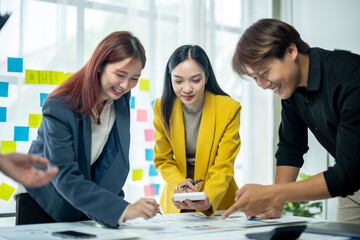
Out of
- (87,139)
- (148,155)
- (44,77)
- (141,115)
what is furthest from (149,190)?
(87,139)

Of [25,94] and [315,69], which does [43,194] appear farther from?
[25,94]

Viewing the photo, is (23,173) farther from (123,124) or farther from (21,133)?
(21,133)

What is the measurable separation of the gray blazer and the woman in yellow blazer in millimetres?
347

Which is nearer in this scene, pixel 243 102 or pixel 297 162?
pixel 297 162

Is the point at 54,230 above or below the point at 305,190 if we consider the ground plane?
below

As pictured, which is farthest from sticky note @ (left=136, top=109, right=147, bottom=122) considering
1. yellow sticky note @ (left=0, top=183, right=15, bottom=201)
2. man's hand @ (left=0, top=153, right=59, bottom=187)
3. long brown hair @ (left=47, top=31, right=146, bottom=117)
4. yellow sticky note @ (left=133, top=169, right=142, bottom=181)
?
man's hand @ (left=0, top=153, right=59, bottom=187)

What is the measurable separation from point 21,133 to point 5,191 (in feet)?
1.21

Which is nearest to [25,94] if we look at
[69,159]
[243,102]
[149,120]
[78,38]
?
[78,38]

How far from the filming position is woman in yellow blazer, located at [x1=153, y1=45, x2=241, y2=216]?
5.72 ft

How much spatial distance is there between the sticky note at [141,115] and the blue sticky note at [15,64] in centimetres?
88

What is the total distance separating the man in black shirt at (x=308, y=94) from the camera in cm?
112

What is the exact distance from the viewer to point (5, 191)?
240 cm

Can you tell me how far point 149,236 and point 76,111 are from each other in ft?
1.72

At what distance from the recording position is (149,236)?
107 centimetres
